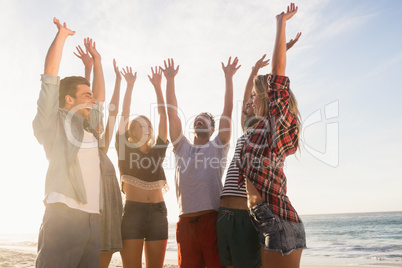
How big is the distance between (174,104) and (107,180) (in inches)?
62.1

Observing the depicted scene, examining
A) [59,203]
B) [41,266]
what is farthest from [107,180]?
[41,266]

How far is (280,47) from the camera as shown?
2.93 m

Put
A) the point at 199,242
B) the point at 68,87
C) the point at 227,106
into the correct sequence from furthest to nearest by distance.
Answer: the point at 227,106, the point at 199,242, the point at 68,87

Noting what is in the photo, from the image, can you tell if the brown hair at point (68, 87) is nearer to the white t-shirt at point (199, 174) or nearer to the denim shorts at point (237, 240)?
the white t-shirt at point (199, 174)

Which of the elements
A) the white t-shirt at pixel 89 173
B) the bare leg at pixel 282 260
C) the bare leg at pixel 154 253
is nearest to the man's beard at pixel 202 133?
the bare leg at pixel 154 253

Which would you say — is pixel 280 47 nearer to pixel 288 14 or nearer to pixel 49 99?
pixel 288 14

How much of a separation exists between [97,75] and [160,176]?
67.9 inches

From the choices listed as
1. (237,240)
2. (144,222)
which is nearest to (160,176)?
(144,222)

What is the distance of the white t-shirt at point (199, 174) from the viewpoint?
14.2 ft

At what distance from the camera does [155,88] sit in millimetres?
5383

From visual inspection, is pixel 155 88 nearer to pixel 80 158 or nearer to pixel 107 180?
pixel 107 180

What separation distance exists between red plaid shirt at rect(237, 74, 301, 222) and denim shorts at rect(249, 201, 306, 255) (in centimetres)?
6

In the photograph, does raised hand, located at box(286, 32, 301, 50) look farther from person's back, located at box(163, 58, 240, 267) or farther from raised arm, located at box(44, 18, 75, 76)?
raised arm, located at box(44, 18, 75, 76)

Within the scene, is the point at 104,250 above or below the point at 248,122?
below
